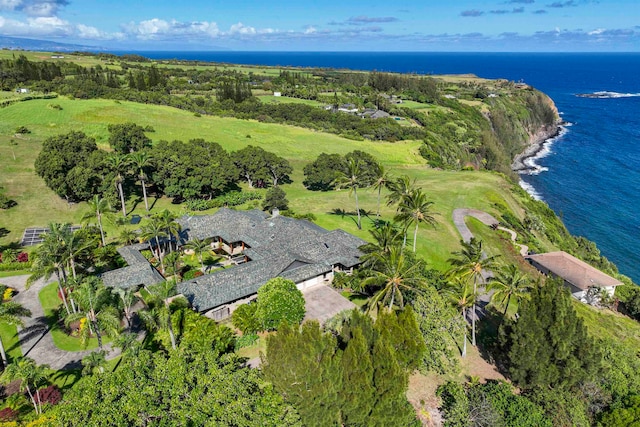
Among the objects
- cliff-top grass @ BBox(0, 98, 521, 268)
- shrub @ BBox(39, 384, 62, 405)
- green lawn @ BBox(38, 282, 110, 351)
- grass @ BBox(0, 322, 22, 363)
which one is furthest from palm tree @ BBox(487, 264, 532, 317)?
grass @ BBox(0, 322, 22, 363)

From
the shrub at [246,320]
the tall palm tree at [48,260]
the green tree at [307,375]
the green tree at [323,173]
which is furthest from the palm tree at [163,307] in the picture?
the green tree at [323,173]

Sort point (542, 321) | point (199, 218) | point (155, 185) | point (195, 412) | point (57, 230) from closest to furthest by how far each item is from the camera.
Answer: point (195, 412), point (542, 321), point (57, 230), point (199, 218), point (155, 185)

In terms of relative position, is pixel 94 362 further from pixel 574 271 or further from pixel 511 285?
pixel 574 271

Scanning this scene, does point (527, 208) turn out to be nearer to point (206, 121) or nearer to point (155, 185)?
point (155, 185)

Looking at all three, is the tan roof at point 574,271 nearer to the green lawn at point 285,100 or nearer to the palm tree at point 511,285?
the palm tree at point 511,285

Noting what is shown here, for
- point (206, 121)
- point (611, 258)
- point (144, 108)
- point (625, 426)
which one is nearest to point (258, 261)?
point (625, 426)
